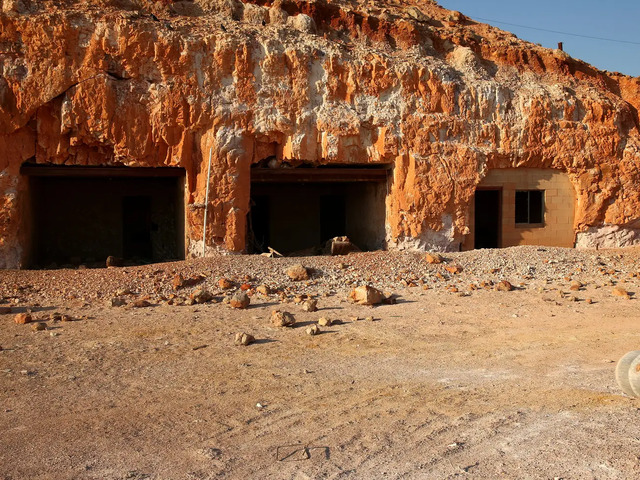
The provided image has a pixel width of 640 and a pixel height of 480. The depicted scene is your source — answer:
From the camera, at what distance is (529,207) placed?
1470 cm

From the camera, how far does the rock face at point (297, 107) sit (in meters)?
11.6

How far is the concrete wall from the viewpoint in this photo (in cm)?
1434

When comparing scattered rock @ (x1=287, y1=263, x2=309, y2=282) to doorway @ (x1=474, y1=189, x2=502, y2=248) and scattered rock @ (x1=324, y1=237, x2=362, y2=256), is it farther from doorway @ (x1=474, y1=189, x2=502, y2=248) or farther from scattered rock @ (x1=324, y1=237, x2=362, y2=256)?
doorway @ (x1=474, y1=189, x2=502, y2=248)

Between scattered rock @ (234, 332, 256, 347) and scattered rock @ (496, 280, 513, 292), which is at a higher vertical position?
scattered rock @ (496, 280, 513, 292)

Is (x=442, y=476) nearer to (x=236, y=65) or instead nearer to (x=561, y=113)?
(x=236, y=65)

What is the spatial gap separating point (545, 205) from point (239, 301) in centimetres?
875

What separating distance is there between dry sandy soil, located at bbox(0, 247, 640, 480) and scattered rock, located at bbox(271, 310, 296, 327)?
0.21 m

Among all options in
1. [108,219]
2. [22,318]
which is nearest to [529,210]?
[108,219]

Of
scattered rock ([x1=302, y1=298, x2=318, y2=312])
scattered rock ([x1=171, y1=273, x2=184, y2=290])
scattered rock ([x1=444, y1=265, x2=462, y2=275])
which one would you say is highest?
scattered rock ([x1=444, y1=265, x2=462, y2=275])

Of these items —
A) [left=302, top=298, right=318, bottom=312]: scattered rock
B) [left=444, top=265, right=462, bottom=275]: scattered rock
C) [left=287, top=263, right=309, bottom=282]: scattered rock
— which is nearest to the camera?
[left=302, top=298, right=318, bottom=312]: scattered rock

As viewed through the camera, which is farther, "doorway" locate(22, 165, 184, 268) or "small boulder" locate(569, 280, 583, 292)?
"doorway" locate(22, 165, 184, 268)

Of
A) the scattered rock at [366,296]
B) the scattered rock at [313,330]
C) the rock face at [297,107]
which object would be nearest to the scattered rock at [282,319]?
the scattered rock at [313,330]

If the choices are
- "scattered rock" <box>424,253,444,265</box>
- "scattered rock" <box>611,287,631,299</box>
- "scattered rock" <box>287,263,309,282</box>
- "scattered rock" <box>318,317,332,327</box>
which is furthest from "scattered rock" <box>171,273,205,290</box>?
"scattered rock" <box>611,287,631,299</box>

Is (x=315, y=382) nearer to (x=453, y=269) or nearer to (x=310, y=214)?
(x=453, y=269)
